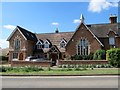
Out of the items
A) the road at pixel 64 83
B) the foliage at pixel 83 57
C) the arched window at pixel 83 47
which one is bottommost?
the road at pixel 64 83

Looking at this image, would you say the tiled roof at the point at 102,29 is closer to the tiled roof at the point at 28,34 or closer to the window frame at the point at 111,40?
the window frame at the point at 111,40

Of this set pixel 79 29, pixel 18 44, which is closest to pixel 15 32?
pixel 18 44

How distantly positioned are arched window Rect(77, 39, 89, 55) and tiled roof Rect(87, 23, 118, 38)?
3185 mm

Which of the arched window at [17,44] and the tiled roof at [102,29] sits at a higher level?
the tiled roof at [102,29]

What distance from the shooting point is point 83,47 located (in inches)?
1938

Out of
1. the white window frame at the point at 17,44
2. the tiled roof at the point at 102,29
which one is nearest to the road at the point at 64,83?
the tiled roof at the point at 102,29

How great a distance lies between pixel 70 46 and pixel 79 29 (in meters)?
4.15

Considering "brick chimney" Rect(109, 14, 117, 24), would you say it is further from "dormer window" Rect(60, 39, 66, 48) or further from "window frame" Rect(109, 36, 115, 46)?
"dormer window" Rect(60, 39, 66, 48)

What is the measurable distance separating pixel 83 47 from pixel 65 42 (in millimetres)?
5570

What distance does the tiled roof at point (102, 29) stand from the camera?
4967cm

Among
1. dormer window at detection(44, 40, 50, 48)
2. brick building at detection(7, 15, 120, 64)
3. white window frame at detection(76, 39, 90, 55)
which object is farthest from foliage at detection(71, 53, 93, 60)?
dormer window at detection(44, 40, 50, 48)

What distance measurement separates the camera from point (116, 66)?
34.9 metres

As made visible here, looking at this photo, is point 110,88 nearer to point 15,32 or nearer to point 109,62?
point 109,62

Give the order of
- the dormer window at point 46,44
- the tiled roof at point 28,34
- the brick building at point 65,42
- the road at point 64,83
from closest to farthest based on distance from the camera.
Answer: the road at point 64,83 < the brick building at point 65,42 < the tiled roof at point 28,34 < the dormer window at point 46,44
